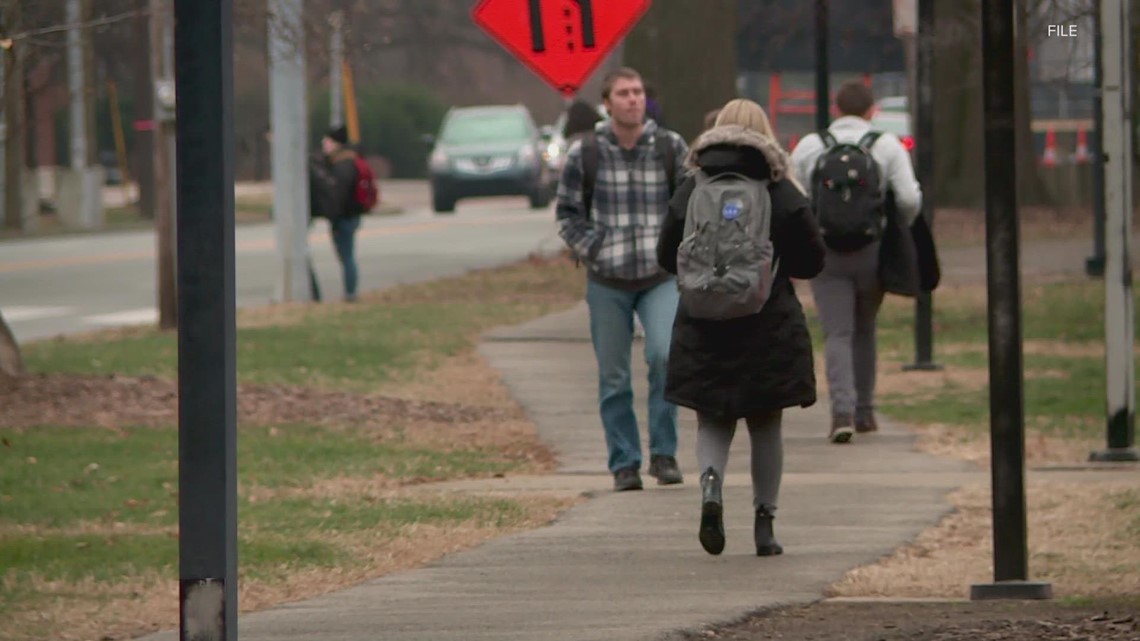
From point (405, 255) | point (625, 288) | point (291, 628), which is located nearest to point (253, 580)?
point (291, 628)

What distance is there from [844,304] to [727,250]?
3623mm

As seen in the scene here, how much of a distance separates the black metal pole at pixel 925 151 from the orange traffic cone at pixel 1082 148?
27925mm

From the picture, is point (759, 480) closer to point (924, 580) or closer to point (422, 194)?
point (924, 580)

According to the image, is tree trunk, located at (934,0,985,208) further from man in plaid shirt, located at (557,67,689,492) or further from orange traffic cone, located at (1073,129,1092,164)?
man in plaid shirt, located at (557,67,689,492)

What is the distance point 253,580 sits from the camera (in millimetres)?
8320

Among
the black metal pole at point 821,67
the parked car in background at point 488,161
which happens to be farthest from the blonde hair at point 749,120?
the parked car in background at point 488,161

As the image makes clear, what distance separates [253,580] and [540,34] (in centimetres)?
505

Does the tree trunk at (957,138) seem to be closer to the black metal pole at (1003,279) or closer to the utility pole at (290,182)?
the utility pole at (290,182)

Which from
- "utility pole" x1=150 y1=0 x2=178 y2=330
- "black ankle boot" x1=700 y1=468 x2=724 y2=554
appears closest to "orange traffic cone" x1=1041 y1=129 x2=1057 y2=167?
"utility pole" x1=150 y1=0 x2=178 y2=330

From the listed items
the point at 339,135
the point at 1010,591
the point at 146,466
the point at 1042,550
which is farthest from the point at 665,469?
the point at 339,135

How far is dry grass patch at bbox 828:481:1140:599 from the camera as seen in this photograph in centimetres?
789

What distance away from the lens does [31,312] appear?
74.1 feet

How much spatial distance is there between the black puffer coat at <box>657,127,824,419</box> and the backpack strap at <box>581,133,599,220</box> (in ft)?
5.00

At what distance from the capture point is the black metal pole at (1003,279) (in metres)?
7.26
